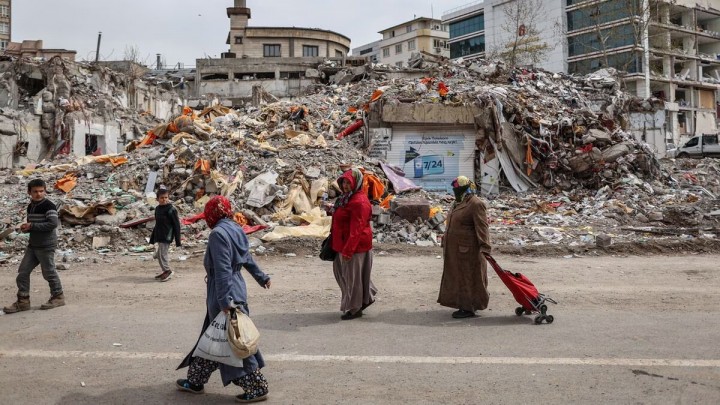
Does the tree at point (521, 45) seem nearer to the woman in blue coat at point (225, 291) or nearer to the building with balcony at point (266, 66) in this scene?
the building with balcony at point (266, 66)

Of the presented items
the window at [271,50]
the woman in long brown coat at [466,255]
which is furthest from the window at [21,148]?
the window at [271,50]

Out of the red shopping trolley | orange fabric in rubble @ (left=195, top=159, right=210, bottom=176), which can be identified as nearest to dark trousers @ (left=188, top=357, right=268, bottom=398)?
the red shopping trolley

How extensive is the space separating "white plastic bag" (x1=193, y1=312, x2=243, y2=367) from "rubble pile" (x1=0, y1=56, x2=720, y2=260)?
6614mm

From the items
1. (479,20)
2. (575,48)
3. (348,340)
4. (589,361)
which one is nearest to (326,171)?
(348,340)

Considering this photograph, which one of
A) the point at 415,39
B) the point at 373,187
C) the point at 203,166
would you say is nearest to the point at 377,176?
the point at 373,187

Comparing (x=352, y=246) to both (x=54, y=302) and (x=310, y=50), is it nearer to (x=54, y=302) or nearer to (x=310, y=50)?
(x=54, y=302)

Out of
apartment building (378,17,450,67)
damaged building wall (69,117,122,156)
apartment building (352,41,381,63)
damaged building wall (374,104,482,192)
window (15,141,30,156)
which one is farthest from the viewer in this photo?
apartment building (352,41,381,63)

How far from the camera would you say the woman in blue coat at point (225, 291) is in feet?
11.6

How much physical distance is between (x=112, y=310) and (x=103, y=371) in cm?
217

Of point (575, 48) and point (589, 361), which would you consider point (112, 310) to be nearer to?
point (589, 361)

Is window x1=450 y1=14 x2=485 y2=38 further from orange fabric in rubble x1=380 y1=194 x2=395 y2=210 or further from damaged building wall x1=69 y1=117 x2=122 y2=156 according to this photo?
orange fabric in rubble x1=380 y1=194 x2=395 y2=210

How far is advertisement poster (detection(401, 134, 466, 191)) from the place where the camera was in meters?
15.5

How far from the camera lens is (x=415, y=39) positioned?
7138 centimetres

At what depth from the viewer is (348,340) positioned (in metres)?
4.95
